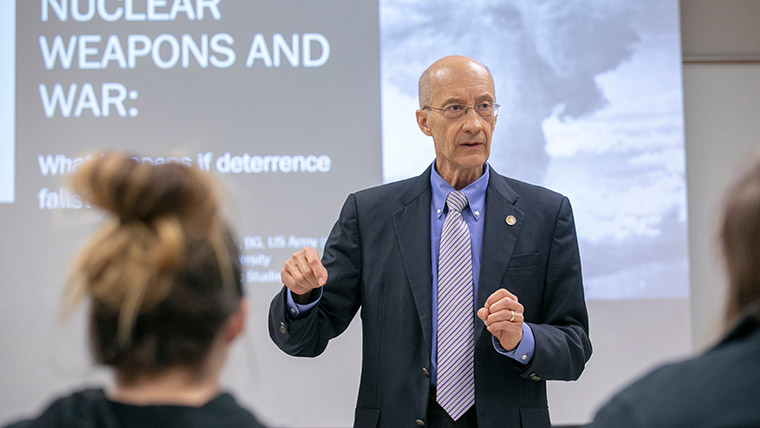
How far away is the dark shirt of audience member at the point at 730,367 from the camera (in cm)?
94

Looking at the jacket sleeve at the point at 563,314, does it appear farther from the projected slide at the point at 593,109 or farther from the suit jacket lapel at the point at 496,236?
the projected slide at the point at 593,109

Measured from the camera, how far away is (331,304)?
225 centimetres

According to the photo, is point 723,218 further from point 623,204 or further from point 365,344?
point 623,204

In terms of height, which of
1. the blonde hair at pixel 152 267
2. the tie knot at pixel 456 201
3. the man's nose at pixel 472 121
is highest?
the man's nose at pixel 472 121

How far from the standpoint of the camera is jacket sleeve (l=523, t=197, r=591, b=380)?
2.04 meters

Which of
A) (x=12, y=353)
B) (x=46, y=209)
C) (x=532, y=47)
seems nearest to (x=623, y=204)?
(x=532, y=47)

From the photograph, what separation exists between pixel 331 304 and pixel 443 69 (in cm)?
79

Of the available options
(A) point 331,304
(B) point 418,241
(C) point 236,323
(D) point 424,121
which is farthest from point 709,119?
(C) point 236,323

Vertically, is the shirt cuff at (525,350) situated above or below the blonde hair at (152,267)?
below

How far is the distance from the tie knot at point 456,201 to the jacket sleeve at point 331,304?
0.28 meters

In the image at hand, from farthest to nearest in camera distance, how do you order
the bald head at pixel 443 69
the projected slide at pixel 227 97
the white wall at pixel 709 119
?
the white wall at pixel 709 119 < the projected slide at pixel 227 97 < the bald head at pixel 443 69

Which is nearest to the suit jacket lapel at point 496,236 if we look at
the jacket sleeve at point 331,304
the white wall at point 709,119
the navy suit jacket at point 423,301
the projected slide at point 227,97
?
the navy suit jacket at point 423,301

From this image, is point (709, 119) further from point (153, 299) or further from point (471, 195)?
point (153, 299)

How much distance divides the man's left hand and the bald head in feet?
2.57
